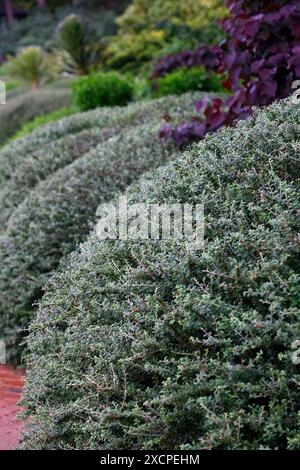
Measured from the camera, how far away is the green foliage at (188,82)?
29.3ft

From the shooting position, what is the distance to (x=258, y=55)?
4.88 metres

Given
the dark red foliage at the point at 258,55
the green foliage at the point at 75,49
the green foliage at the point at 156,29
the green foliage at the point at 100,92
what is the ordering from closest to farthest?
the dark red foliage at the point at 258,55, the green foliage at the point at 100,92, the green foliage at the point at 156,29, the green foliage at the point at 75,49

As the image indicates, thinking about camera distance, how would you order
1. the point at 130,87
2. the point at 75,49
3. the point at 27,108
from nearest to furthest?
the point at 130,87, the point at 27,108, the point at 75,49

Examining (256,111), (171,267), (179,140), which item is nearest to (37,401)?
(171,267)

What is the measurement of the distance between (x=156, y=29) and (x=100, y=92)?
18.9 ft

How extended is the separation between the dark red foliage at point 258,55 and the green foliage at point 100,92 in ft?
14.8

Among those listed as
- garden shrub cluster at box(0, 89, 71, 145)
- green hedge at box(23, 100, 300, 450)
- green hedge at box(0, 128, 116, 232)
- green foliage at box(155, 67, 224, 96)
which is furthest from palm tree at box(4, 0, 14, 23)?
green hedge at box(23, 100, 300, 450)

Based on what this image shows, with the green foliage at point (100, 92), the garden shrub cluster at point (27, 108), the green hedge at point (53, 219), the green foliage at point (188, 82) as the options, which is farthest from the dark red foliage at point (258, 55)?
the garden shrub cluster at point (27, 108)

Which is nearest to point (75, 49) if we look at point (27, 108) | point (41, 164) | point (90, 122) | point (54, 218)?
point (27, 108)

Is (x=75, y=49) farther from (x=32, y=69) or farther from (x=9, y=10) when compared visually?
(x=9, y=10)

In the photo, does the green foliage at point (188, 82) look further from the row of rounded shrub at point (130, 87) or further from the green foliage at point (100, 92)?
the green foliage at point (100, 92)

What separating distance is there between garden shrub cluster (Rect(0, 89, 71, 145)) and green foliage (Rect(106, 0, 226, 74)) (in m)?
2.01

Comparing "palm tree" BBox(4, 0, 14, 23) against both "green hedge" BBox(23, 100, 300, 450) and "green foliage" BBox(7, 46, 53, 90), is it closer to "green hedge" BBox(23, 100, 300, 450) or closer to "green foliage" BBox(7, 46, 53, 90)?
"green foliage" BBox(7, 46, 53, 90)

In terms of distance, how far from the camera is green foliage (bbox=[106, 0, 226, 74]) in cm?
1363
